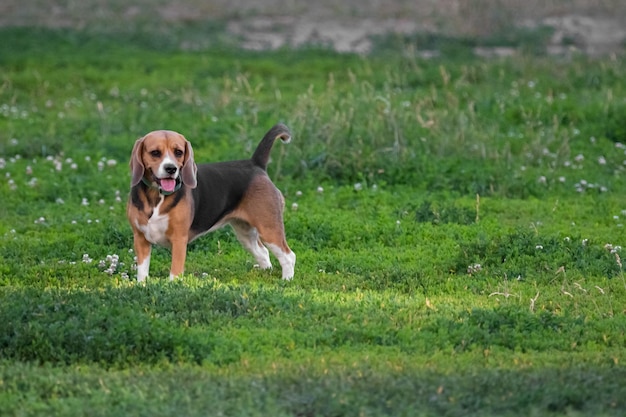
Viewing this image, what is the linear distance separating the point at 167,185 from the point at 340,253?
2.09 meters

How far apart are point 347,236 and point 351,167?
2150 mm

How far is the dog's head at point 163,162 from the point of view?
9.03 meters

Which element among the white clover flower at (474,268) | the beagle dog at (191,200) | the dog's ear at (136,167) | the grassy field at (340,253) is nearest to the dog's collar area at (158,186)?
the beagle dog at (191,200)

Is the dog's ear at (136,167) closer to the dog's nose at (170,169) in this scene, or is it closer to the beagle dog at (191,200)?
the beagle dog at (191,200)

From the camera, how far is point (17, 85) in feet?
60.7

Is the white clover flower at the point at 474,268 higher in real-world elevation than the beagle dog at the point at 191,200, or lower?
lower

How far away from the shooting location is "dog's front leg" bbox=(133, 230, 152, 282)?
30.5ft

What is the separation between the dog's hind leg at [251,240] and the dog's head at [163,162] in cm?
95

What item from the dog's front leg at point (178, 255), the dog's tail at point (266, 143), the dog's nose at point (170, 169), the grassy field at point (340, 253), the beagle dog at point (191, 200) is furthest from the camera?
the dog's tail at point (266, 143)

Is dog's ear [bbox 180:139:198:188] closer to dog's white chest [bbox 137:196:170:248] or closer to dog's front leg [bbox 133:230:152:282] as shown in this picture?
dog's white chest [bbox 137:196:170:248]

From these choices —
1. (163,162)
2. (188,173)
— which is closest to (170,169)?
(163,162)

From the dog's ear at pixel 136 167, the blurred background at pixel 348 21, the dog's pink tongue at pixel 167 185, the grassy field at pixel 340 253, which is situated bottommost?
the blurred background at pixel 348 21

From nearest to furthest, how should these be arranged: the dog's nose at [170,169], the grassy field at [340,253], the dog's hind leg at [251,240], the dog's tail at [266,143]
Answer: the grassy field at [340,253]
the dog's nose at [170,169]
the dog's tail at [266,143]
the dog's hind leg at [251,240]

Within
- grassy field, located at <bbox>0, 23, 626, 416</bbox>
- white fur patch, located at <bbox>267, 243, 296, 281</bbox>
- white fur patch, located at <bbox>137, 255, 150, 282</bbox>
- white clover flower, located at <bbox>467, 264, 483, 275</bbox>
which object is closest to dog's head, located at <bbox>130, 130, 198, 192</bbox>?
white fur patch, located at <bbox>137, 255, 150, 282</bbox>
